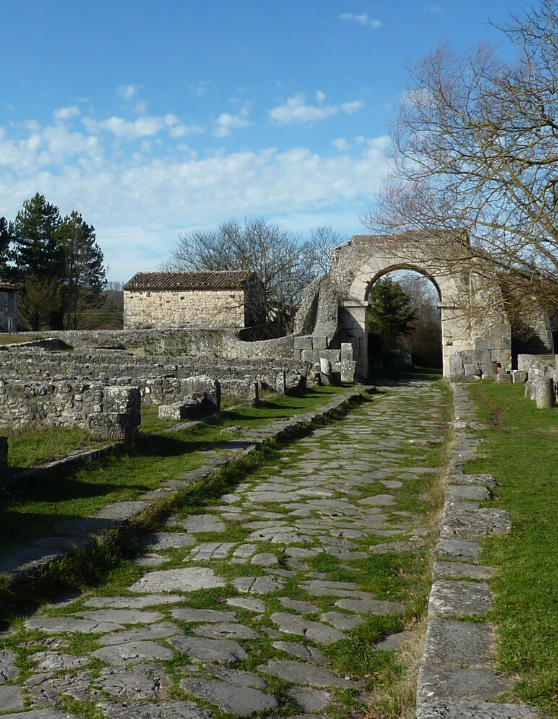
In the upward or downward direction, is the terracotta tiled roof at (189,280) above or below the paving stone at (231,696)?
above

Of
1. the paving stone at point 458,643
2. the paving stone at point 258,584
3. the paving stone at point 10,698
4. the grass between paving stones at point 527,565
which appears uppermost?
the grass between paving stones at point 527,565

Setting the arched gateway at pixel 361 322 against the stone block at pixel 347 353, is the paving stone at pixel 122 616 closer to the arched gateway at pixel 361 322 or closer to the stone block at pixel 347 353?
the arched gateway at pixel 361 322

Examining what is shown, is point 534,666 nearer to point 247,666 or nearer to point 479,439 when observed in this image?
point 247,666

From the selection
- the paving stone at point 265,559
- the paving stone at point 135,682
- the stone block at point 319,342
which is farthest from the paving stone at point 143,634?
the stone block at point 319,342

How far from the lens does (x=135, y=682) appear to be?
261 centimetres

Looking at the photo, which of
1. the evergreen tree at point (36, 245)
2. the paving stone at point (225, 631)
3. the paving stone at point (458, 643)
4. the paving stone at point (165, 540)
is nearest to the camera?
the paving stone at point (458, 643)

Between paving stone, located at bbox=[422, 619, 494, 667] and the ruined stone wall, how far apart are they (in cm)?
3147

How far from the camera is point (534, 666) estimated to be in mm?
2539

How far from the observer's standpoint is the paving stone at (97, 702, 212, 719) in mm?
2371

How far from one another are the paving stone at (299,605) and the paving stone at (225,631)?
0.37 meters

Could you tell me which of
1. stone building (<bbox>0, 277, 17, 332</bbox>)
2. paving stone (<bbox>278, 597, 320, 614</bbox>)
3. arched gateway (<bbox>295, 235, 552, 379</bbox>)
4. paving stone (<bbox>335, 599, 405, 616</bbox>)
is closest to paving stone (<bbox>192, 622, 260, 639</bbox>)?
paving stone (<bbox>278, 597, 320, 614</bbox>)

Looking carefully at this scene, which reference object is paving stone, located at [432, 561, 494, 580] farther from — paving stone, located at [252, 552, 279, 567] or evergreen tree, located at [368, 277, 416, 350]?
evergreen tree, located at [368, 277, 416, 350]

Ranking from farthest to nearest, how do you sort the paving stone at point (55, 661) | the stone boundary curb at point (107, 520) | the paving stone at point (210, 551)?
the paving stone at point (210, 551) → the stone boundary curb at point (107, 520) → the paving stone at point (55, 661)

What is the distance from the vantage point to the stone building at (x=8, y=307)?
4500 cm
